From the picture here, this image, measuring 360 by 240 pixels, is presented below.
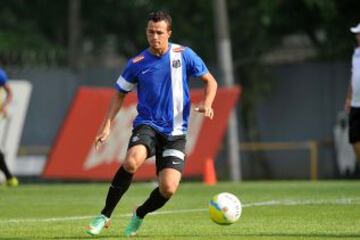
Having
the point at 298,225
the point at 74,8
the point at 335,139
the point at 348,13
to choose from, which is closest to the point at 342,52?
the point at 348,13

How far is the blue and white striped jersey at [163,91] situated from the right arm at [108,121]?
220 millimetres

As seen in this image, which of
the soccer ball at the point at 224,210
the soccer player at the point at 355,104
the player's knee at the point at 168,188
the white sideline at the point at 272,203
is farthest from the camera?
the soccer player at the point at 355,104

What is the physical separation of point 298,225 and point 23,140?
1637 centimetres

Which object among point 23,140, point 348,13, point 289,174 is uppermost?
point 348,13

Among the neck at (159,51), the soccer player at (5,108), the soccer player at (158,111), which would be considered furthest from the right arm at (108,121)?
the soccer player at (5,108)

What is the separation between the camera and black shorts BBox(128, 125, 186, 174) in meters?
10.2

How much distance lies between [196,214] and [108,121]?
3.18 metres

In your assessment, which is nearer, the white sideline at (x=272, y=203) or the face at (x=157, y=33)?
the face at (x=157, y=33)

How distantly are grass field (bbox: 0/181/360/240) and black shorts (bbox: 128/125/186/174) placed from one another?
27.0 inches

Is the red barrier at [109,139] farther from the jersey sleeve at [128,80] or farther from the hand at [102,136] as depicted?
the hand at [102,136]

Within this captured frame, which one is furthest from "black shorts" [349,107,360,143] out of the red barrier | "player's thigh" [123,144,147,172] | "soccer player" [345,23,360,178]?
the red barrier

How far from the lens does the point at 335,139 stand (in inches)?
1062

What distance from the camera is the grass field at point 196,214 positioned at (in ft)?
34.4

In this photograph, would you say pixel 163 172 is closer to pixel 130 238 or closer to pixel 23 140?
pixel 130 238
